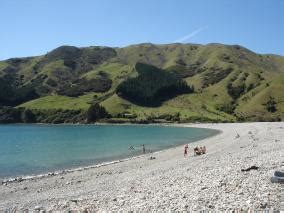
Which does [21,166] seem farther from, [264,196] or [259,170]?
[264,196]

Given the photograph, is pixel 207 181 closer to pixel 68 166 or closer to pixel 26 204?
pixel 26 204

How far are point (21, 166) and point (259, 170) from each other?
37678 millimetres

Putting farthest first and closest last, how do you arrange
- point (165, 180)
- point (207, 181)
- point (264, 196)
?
1. point (165, 180)
2. point (207, 181)
3. point (264, 196)

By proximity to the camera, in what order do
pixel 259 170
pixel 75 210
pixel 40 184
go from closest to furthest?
pixel 75 210
pixel 259 170
pixel 40 184

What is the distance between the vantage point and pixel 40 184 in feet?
122

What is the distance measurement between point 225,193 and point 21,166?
40.9 metres

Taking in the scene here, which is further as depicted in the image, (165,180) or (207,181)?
(165,180)

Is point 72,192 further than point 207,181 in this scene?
Yes

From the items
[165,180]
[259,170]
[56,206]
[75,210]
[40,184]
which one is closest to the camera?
[75,210]

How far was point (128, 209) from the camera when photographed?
64.1 ft

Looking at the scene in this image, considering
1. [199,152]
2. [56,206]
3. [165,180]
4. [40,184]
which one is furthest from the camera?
[199,152]

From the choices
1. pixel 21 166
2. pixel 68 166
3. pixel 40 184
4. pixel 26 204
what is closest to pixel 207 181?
pixel 26 204

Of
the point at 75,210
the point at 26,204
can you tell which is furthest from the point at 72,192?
the point at 75,210

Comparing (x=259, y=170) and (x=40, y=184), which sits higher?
(x=259, y=170)
